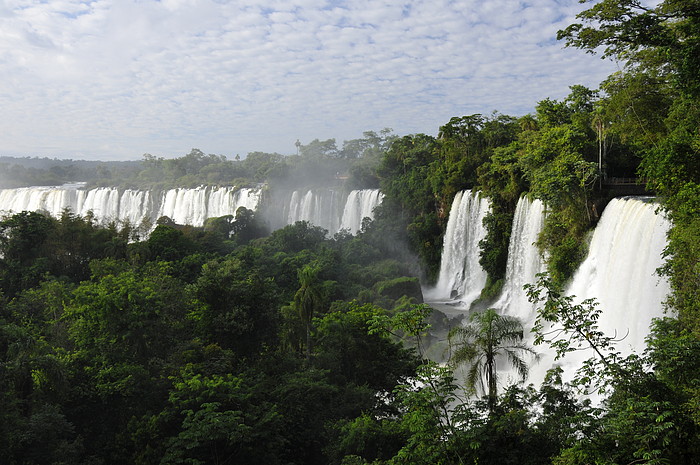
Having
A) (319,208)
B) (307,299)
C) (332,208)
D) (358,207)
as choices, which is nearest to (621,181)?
(307,299)

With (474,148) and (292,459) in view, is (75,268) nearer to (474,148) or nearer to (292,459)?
(292,459)

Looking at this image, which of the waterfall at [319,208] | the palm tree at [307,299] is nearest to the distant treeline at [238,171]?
the waterfall at [319,208]

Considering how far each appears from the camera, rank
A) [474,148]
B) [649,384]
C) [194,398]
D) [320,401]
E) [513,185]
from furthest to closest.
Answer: [474,148] → [513,185] → [320,401] → [194,398] → [649,384]

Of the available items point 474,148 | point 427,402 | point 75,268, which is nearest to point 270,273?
point 75,268

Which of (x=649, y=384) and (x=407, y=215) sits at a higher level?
(x=407, y=215)

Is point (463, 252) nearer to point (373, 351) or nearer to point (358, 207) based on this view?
point (358, 207)

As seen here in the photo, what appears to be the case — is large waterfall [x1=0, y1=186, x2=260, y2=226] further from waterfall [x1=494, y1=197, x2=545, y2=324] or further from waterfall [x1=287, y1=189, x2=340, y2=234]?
waterfall [x1=494, y1=197, x2=545, y2=324]

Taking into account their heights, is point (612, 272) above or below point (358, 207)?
below
